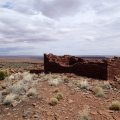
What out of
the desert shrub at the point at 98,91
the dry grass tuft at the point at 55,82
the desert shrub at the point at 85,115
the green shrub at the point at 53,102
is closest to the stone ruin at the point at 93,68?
the dry grass tuft at the point at 55,82

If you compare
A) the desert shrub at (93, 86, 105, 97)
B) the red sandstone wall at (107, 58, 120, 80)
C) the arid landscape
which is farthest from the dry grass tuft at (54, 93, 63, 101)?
the red sandstone wall at (107, 58, 120, 80)

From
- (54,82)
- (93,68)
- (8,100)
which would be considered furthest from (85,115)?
(93,68)

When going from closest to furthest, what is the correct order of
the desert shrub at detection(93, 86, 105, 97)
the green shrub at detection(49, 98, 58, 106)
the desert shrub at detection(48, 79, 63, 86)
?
the green shrub at detection(49, 98, 58, 106) → the desert shrub at detection(93, 86, 105, 97) → the desert shrub at detection(48, 79, 63, 86)

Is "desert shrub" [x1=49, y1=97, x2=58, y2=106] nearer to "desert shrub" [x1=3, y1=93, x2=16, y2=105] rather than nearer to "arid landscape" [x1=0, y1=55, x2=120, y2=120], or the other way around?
"arid landscape" [x1=0, y1=55, x2=120, y2=120]

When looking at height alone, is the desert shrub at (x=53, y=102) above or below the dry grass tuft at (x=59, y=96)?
below

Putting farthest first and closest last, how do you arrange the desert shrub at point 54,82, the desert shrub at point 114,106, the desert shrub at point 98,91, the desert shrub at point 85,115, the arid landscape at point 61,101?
1. the desert shrub at point 54,82
2. the desert shrub at point 98,91
3. the desert shrub at point 114,106
4. the arid landscape at point 61,101
5. the desert shrub at point 85,115

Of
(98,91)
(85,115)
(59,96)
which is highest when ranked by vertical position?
(98,91)

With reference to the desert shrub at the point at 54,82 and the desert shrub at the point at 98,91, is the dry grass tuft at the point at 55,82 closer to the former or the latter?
the desert shrub at the point at 54,82

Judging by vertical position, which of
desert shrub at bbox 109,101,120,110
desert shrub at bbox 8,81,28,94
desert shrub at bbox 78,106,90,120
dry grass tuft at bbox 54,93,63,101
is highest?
desert shrub at bbox 8,81,28,94

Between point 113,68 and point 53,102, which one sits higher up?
point 113,68

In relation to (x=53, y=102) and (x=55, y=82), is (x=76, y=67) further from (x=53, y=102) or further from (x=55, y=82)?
(x=53, y=102)

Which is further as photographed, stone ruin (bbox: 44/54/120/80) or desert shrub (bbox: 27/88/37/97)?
→ stone ruin (bbox: 44/54/120/80)

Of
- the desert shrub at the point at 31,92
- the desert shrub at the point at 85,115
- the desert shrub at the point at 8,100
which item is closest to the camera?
the desert shrub at the point at 85,115

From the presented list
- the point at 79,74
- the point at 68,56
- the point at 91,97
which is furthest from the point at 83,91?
the point at 68,56
